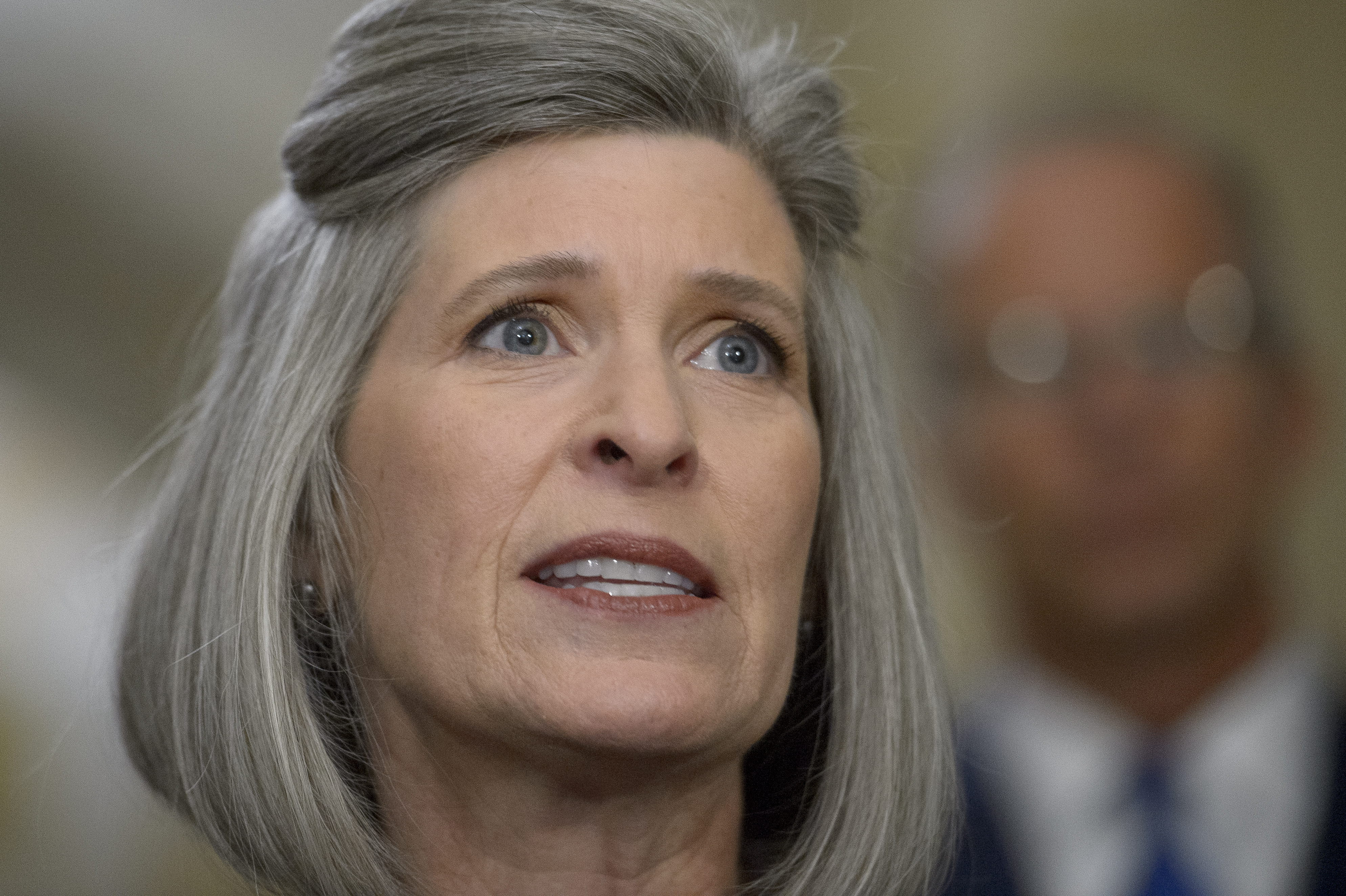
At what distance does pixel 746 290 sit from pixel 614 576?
429mm

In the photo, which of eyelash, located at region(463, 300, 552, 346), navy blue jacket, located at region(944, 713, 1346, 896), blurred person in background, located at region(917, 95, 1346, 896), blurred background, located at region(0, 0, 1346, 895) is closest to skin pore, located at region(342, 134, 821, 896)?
eyelash, located at region(463, 300, 552, 346)

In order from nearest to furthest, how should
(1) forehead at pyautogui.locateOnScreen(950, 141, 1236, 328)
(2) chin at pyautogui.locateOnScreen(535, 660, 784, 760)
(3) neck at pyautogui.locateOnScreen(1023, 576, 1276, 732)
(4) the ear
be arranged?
(2) chin at pyautogui.locateOnScreen(535, 660, 784, 760) → (4) the ear → (3) neck at pyautogui.locateOnScreen(1023, 576, 1276, 732) → (1) forehead at pyautogui.locateOnScreen(950, 141, 1236, 328)

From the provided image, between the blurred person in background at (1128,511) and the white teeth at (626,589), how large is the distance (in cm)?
134

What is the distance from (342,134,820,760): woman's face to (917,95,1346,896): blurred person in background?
127cm

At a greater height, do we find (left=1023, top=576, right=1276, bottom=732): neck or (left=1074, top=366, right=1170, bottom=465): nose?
(left=1074, top=366, right=1170, bottom=465): nose

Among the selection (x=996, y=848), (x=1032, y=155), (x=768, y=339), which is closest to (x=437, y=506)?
(x=768, y=339)

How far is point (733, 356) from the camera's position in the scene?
183cm

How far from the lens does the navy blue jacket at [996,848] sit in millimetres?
2547

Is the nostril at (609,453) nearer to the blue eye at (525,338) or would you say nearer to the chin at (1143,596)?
the blue eye at (525,338)

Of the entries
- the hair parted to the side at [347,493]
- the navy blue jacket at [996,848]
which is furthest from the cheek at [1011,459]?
the hair parted to the side at [347,493]

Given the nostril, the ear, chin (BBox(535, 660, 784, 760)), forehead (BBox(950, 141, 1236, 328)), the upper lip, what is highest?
forehead (BBox(950, 141, 1236, 328))

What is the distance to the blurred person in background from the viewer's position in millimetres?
2738

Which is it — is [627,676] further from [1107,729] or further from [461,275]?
[1107,729]

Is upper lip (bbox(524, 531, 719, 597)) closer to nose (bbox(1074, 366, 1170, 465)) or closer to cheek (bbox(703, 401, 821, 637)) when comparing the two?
cheek (bbox(703, 401, 821, 637))
